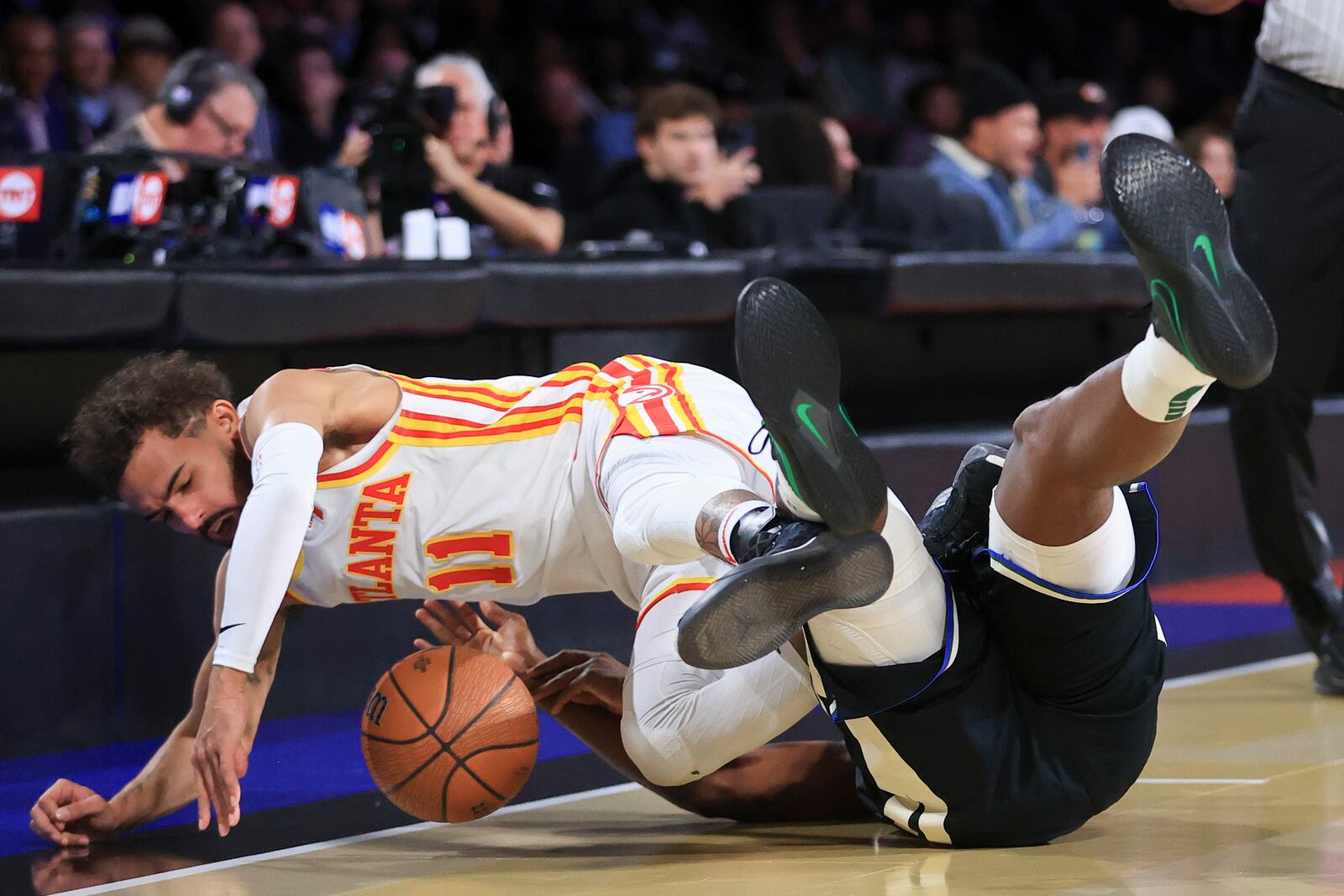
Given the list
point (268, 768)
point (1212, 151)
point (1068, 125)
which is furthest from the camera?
point (1212, 151)

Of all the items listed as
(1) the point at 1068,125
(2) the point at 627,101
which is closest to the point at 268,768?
(1) the point at 1068,125

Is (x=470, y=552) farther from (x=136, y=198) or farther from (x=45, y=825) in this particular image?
(x=136, y=198)

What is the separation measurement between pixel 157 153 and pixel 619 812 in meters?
2.25

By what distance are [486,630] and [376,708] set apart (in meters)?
0.34

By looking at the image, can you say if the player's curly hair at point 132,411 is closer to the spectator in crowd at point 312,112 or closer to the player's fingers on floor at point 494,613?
the player's fingers on floor at point 494,613

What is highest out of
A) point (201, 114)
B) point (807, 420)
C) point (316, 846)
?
point (807, 420)

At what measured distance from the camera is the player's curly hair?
Answer: 2.62m

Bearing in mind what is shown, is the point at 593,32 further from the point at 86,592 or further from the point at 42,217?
the point at 86,592

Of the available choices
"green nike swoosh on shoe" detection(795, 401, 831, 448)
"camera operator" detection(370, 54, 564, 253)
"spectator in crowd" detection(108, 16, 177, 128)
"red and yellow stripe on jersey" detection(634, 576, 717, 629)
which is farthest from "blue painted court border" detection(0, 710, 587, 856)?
"spectator in crowd" detection(108, 16, 177, 128)

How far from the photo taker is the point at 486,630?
2.88 m

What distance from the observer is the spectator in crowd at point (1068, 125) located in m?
7.64

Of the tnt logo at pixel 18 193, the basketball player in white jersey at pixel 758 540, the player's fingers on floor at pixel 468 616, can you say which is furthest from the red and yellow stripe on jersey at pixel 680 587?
the tnt logo at pixel 18 193

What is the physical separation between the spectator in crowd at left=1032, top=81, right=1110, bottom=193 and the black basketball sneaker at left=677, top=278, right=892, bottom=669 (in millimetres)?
5694

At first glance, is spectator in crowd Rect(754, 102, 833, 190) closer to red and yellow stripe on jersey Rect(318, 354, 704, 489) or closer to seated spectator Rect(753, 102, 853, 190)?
seated spectator Rect(753, 102, 853, 190)
